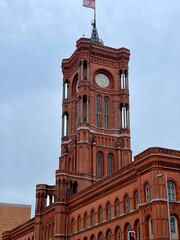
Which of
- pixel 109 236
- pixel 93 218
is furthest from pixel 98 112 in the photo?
pixel 109 236

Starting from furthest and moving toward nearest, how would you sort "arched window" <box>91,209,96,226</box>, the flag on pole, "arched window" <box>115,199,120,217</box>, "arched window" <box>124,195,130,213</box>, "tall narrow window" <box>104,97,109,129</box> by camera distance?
the flag on pole → "tall narrow window" <box>104,97,109,129</box> → "arched window" <box>91,209,96,226</box> → "arched window" <box>115,199,120,217</box> → "arched window" <box>124,195,130,213</box>

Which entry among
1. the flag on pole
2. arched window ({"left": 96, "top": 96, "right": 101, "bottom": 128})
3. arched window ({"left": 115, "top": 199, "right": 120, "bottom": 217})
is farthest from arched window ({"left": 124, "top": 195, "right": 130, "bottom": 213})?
the flag on pole

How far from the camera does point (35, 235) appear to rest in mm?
86250

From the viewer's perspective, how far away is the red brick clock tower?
8875cm

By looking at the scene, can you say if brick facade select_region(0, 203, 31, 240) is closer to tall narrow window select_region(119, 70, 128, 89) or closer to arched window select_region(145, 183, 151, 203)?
tall narrow window select_region(119, 70, 128, 89)

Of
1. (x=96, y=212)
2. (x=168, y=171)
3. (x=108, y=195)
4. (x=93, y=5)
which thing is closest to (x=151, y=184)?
(x=168, y=171)

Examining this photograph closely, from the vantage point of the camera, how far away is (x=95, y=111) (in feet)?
307

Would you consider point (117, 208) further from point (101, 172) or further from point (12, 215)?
point (12, 215)

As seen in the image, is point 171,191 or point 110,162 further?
point 110,162

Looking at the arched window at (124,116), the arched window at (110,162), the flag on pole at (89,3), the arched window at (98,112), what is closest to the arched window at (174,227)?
the arched window at (110,162)

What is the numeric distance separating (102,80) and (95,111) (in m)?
8.12

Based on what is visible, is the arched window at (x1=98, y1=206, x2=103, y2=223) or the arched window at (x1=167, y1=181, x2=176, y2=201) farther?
the arched window at (x1=98, y1=206, x2=103, y2=223)

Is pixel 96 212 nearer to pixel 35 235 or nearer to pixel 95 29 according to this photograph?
pixel 35 235

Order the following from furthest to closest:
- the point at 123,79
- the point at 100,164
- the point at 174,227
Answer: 1. the point at 123,79
2. the point at 100,164
3. the point at 174,227
